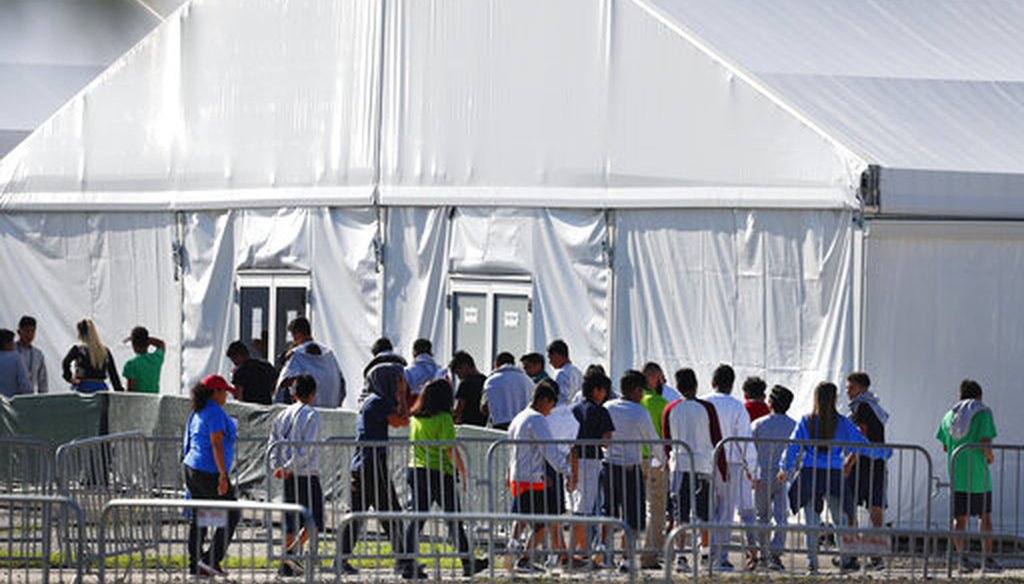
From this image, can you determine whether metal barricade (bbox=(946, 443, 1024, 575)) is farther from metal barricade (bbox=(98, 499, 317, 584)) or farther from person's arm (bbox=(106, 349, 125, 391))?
person's arm (bbox=(106, 349, 125, 391))

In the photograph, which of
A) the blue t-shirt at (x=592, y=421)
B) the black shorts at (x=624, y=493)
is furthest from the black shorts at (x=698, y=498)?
the blue t-shirt at (x=592, y=421)

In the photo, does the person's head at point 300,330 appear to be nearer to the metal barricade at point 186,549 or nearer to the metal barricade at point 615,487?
the metal barricade at point 186,549

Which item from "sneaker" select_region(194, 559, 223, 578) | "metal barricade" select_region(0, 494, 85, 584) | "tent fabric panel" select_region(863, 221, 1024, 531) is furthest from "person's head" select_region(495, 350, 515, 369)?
"sneaker" select_region(194, 559, 223, 578)

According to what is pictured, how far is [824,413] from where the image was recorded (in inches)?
673

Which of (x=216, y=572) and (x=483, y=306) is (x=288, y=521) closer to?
(x=216, y=572)

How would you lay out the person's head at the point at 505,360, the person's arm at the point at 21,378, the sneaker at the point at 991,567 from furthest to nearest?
1. the person's arm at the point at 21,378
2. the person's head at the point at 505,360
3. the sneaker at the point at 991,567

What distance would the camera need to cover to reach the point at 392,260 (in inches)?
957

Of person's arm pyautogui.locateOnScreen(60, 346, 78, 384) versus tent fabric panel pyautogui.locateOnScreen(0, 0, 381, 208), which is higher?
tent fabric panel pyautogui.locateOnScreen(0, 0, 381, 208)

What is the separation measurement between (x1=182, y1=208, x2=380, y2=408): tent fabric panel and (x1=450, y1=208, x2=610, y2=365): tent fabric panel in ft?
5.27

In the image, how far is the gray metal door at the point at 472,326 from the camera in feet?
76.4

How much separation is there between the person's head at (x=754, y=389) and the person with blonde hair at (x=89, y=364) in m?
8.81

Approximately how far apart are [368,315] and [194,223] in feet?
10.5

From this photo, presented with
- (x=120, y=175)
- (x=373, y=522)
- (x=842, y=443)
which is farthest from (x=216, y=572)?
(x=120, y=175)

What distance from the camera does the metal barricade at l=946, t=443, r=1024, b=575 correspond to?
15852 mm
